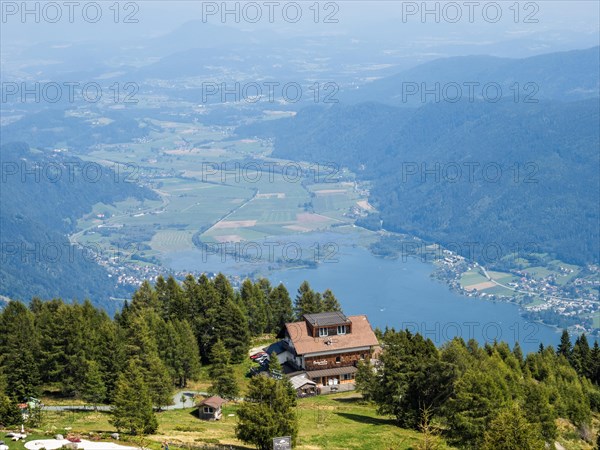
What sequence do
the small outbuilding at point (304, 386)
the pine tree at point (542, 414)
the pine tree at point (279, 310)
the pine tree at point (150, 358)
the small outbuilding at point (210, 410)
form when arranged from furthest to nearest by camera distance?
the pine tree at point (279, 310) → the small outbuilding at point (304, 386) → the pine tree at point (150, 358) → the small outbuilding at point (210, 410) → the pine tree at point (542, 414)

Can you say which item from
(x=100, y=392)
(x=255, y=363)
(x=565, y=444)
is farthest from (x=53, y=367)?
(x=565, y=444)

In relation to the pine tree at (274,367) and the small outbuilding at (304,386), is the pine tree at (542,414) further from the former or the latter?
the pine tree at (274,367)

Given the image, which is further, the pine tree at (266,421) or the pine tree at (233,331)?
the pine tree at (233,331)

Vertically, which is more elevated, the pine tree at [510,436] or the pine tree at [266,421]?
the pine tree at [510,436]

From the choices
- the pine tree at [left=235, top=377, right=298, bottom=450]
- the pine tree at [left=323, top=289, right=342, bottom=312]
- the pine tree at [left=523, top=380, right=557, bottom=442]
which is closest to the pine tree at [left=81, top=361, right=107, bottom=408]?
the pine tree at [left=235, top=377, right=298, bottom=450]

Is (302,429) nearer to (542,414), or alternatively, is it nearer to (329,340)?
(542,414)

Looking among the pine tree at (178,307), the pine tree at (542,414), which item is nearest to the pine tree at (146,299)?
the pine tree at (178,307)

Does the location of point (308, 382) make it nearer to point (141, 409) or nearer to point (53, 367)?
point (53, 367)

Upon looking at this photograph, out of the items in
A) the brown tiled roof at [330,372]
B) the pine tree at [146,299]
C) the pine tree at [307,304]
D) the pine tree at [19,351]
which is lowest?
the brown tiled roof at [330,372]
